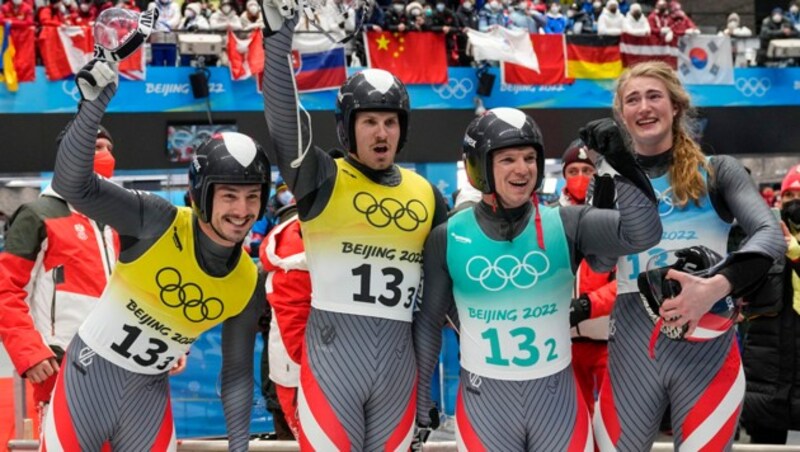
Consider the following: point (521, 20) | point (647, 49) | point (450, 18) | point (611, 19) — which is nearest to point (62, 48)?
point (450, 18)

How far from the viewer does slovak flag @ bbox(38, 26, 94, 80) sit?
17484 mm

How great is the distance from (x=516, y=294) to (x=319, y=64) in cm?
1541

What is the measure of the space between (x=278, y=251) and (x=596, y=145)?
7.99 feet

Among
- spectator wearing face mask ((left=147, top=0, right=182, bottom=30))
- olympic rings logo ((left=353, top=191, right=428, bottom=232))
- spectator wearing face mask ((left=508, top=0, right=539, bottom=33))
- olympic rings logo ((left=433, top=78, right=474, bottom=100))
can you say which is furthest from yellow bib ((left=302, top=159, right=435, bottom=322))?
spectator wearing face mask ((left=508, top=0, right=539, bottom=33))

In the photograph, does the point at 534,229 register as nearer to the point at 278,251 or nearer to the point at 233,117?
the point at 278,251

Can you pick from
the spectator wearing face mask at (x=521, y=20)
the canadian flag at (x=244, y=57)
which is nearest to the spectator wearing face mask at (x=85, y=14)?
the canadian flag at (x=244, y=57)

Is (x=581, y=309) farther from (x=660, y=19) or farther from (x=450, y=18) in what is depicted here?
(x=660, y=19)

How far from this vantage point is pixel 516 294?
3928 mm

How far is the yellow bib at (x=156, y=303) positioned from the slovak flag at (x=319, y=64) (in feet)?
48.2

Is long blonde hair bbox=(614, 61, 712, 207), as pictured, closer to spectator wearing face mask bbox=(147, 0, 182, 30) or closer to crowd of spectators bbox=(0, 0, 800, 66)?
crowd of spectators bbox=(0, 0, 800, 66)

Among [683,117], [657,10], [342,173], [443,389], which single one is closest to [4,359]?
[443,389]

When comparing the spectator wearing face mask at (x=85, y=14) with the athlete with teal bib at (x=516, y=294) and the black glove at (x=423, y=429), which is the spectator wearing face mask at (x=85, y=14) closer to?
the black glove at (x=423, y=429)

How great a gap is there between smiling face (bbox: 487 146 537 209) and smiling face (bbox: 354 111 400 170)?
0.51m

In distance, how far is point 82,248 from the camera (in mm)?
5285
